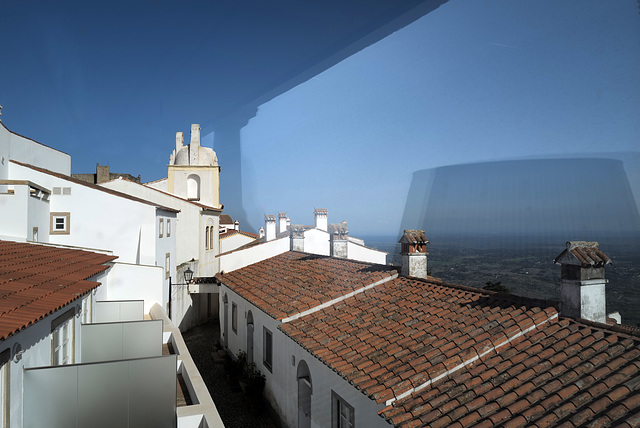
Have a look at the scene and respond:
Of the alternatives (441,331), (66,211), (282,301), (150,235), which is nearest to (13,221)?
(66,211)

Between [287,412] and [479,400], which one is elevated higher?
[479,400]

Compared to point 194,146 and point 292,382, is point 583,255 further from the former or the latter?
point 194,146

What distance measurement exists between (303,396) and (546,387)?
4.37m

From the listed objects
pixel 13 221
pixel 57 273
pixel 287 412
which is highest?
pixel 13 221

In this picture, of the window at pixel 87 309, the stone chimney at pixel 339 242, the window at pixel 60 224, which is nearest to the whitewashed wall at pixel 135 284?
the window at pixel 87 309

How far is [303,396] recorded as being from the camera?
6.85 meters

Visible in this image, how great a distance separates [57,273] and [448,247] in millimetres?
7416

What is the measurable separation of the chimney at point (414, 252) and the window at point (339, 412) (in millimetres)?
3133

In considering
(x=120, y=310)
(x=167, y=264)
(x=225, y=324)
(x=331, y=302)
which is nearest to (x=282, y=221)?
(x=167, y=264)

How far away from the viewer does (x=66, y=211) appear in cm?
1138

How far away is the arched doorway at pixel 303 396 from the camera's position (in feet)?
22.1

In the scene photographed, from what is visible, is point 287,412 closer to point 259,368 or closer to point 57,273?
point 259,368

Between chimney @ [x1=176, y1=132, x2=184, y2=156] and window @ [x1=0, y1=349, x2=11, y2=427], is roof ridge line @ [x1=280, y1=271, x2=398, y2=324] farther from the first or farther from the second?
chimney @ [x1=176, y1=132, x2=184, y2=156]

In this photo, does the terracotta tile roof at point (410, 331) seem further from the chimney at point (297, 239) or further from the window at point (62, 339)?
the chimney at point (297, 239)
